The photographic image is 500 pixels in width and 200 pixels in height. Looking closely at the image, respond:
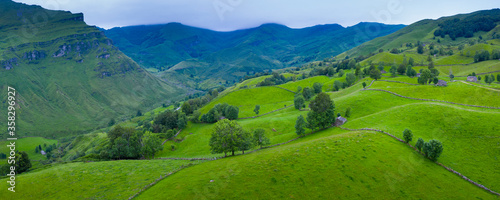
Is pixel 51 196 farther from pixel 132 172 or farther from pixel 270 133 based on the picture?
pixel 270 133

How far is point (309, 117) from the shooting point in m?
79.9

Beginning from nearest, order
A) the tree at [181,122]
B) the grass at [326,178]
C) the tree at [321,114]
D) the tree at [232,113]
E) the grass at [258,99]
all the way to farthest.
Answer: the grass at [326,178] < the tree at [321,114] < the tree at [181,122] < the tree at [232,113] < the grass at [258,99]

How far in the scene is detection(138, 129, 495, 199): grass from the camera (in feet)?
127

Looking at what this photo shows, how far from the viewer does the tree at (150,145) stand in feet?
279

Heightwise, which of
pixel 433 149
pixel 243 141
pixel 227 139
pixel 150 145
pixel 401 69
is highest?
pixel 401 69

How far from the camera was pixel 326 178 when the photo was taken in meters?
41.5

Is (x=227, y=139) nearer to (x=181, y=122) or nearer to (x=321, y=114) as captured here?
(x=321, y=114)

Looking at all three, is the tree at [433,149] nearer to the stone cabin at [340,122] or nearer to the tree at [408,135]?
the tree at [408,135]

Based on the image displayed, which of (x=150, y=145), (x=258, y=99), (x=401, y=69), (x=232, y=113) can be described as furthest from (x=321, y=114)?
(x=401, y=69)

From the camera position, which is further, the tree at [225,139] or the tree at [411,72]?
the tree at [411,72]

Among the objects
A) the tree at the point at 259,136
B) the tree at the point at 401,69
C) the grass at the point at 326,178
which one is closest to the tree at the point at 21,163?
the grass at the point at 326,178

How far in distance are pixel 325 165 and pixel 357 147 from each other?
12.1m

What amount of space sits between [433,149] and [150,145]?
9414 cm

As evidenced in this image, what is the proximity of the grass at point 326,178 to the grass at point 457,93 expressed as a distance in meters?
50.8
